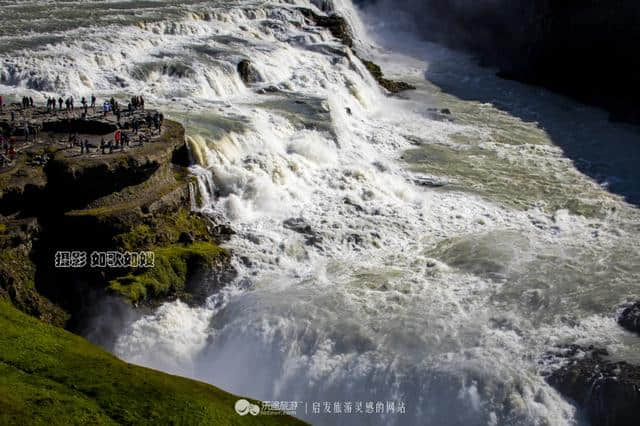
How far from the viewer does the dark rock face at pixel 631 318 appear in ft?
72.8

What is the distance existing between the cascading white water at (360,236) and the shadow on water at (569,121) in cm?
131

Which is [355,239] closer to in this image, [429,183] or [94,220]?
[429,183]

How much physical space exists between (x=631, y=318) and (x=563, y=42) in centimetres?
4139

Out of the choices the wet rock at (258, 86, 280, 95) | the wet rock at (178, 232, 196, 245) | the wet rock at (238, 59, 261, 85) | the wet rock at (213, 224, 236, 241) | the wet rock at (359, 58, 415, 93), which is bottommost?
the wet rock at (359, 58, 415, 93)

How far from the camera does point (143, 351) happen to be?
22438mm

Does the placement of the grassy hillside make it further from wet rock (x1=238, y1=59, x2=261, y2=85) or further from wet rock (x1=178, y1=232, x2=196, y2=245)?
wet rock (x1=238, y1=59, x2=261, y2=85)

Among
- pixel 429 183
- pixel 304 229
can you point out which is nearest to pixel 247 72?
pixel 429 183

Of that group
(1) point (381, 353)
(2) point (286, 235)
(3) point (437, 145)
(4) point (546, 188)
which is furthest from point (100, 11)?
(1) point (381, 353)

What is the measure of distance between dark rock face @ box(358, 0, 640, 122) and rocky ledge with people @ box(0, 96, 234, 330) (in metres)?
34.2

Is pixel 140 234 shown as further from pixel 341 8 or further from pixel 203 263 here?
pixel 341 8

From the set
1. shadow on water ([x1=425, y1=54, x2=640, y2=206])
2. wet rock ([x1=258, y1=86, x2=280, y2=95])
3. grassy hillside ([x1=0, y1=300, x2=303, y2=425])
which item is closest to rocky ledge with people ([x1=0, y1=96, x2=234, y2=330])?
grassy hillside ([x1=0, y1=300, x2=303, y2=425])

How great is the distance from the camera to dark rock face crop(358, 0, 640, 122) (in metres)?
50.9

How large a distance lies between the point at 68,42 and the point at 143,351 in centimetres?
2377

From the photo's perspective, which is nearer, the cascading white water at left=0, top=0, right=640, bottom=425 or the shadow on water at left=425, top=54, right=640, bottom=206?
the cascading white water at left=0, top=0, right=640, bottom=425
